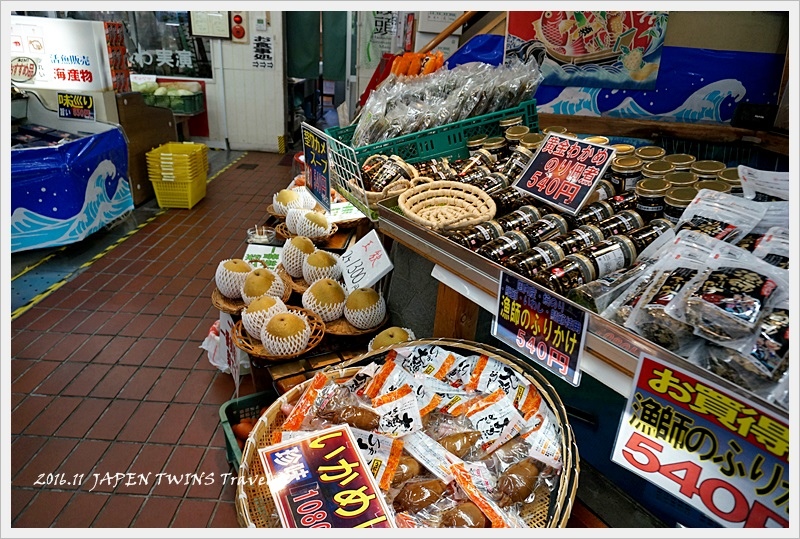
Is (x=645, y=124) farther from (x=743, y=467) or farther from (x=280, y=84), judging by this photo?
(x=280, y=84)

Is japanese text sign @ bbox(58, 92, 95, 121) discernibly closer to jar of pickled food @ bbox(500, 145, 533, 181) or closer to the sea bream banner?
the sea bream banner

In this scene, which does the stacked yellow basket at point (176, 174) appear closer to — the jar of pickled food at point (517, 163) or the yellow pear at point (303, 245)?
the yellow pear at point (303, 245)

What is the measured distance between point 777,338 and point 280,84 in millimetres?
8638

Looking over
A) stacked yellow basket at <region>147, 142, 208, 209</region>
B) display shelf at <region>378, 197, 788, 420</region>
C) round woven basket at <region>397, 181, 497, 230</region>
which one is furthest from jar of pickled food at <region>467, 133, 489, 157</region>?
stacked yellow basket at <region>147, 142, 208, 209</region>

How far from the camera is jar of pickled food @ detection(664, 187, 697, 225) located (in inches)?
60.8

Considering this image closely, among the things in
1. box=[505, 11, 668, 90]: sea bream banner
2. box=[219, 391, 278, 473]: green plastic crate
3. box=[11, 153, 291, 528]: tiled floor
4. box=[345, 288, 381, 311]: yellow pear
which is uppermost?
box=[505, 11, 668, 90]: sea bream banner

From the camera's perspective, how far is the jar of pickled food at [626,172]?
1.84 meters

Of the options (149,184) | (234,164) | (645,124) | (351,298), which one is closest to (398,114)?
(351,298)

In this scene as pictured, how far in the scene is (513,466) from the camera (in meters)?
1.43

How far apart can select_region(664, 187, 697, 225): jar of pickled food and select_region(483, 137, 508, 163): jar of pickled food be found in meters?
0.86

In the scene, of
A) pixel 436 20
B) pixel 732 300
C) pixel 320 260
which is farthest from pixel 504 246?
pixel 436 20

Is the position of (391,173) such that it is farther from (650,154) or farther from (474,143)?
(650,154)

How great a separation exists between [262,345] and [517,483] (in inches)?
53.1

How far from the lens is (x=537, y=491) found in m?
1.39
